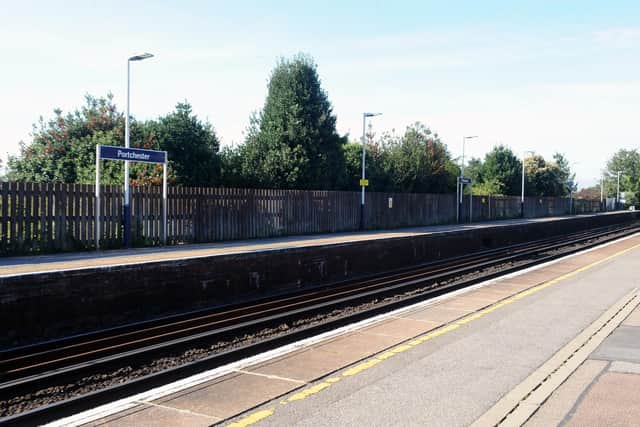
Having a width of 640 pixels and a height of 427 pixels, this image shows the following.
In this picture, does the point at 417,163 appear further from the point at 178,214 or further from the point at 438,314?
the point at 438,314

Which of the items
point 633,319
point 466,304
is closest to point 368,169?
point 466,304

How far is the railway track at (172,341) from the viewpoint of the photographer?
237 inches

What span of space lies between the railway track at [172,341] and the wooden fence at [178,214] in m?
6.12

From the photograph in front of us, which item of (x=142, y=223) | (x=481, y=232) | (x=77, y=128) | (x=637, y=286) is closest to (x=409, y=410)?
(x=637, y=286)

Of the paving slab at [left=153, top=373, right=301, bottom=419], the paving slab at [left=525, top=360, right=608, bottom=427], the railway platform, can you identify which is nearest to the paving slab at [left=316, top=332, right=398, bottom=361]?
the railway platform

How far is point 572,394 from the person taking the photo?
5.38 meters

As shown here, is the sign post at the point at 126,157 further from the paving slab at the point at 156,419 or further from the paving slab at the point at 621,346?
the paving slab at the point at 621,346

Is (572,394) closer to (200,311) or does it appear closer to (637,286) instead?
(200,311)

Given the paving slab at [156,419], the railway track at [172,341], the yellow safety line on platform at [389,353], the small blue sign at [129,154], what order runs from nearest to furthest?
1. the paving slab at [156,419]
2. the yellow safety line on platform at [389,353]
3. the railway track at [172,341]
4. the small blue sign at [129,154]

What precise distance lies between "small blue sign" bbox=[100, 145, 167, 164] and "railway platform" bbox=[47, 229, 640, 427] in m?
9.98

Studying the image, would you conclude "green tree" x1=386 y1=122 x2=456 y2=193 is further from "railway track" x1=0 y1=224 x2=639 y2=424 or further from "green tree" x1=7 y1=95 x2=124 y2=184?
"railway track" x1=0 y1=224 x2=639 y2=424

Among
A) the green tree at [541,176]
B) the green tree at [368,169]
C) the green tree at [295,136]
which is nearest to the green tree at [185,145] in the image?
the green tree at [295,136]

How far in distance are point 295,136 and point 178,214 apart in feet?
38.3

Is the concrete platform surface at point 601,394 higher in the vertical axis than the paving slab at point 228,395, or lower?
higher
